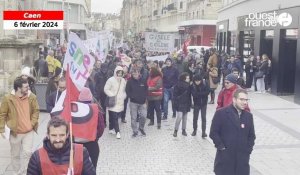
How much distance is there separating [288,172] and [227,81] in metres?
1.87

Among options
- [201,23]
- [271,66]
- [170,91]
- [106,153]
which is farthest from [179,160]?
[201,23]

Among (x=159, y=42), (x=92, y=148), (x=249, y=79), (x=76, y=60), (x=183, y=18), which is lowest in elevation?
(x=249, y=79)

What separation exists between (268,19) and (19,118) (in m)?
16.0

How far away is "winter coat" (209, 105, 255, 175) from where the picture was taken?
617 cm

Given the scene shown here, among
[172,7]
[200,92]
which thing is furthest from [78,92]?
[172,7]

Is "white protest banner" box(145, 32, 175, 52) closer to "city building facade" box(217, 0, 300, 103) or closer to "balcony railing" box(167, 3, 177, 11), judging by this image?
"city building facade" box(217, 0, 300, 103)

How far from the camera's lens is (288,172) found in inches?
333

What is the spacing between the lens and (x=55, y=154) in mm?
3945

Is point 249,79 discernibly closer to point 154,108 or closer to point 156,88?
point 154,108

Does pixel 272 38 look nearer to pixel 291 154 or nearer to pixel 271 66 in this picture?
pixel 271 66

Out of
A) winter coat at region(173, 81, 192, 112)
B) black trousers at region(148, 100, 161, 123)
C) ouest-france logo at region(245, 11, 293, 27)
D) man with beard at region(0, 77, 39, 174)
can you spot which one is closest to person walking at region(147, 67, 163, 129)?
black trousers at region(148, 100, 161, 123)

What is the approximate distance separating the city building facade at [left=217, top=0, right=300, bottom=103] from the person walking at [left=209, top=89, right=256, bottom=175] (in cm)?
1179

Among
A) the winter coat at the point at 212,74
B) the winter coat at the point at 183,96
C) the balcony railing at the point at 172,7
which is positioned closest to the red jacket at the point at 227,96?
the winter coat at the point at 183,96

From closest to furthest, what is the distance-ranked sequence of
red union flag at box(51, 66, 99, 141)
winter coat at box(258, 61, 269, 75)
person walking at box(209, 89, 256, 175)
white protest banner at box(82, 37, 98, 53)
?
red union flag at box(51, 66, 99, 141), person walking at box(209, 89, 256, 175), white protest banner at box(82, 37, 98, 53), winter coat at box(258, 61, 269, 75)
